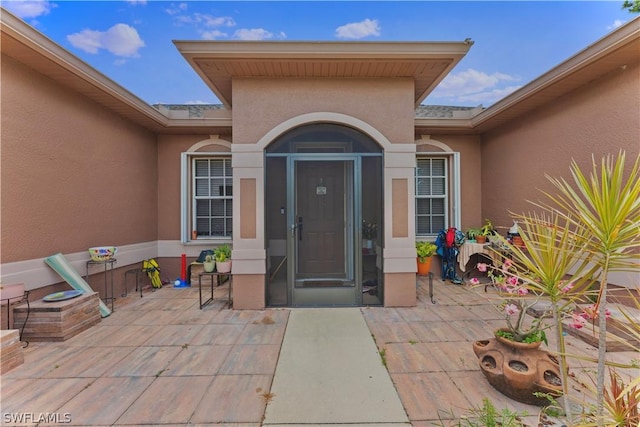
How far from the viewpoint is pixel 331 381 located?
232 cm

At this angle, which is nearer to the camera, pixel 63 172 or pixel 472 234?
pixel 63 172

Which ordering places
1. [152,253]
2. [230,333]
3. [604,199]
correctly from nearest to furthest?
[604,199]
[230,333]
[152,253]

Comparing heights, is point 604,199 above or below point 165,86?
below

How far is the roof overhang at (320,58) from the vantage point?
338 cm

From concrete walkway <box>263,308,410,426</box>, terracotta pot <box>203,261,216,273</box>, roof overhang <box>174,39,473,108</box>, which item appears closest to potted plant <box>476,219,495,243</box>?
roof overhang <box>174,39,473,108</box>

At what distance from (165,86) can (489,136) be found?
11.1 metres

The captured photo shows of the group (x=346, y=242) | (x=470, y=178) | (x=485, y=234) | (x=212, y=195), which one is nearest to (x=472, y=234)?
(x=485, y=234)

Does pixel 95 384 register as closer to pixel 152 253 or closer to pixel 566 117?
pixel 152 253

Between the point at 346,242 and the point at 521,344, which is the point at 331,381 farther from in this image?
the point at 346,242

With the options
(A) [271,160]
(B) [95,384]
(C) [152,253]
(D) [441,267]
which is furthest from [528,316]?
(C) [152,253]

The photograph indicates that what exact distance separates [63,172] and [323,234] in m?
3.70

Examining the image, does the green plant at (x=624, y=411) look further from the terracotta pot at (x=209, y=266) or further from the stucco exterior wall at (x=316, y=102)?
the terracotta pot at (x=209, y=266)

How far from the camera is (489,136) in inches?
227

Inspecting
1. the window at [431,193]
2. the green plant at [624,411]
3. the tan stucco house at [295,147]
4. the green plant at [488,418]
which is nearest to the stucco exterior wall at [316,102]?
the tan stucco house at [295,147]
